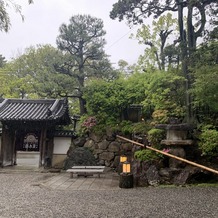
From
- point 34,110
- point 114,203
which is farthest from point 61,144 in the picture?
point 114,203

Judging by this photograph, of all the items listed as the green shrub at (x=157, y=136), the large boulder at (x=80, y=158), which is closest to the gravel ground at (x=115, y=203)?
the green shrub at (x=157, y=136)

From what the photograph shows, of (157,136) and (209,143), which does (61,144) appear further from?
(209,143)

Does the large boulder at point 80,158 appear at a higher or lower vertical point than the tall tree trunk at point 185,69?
lower

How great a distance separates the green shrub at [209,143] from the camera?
745cm

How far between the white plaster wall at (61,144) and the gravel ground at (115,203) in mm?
7145

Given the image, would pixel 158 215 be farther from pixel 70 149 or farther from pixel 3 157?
pixel 3 157

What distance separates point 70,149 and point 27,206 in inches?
336

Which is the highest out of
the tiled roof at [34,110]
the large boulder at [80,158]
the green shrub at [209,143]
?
the tiled roof at [34,110]

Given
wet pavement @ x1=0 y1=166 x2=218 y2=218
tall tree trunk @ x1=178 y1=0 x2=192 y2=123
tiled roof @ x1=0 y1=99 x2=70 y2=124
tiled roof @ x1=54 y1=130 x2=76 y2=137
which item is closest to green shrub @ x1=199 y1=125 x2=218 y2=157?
wet pavement @ x1=0 y1=166 x2=218 y2=218

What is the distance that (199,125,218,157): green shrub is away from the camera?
745cm

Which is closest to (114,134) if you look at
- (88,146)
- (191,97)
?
(88,146)

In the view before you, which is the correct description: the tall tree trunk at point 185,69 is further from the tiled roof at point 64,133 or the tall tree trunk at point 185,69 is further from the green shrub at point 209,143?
the tiled roof at point 64,133

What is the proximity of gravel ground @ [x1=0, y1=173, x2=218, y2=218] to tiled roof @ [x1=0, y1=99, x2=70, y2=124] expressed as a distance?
6681mm

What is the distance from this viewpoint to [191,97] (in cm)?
1037
